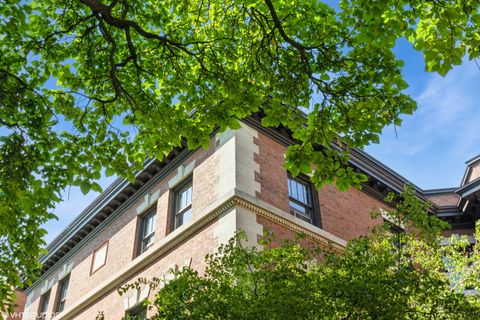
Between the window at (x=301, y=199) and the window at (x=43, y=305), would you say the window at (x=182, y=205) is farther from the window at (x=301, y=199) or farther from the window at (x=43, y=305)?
the window at (x=43, y=305)

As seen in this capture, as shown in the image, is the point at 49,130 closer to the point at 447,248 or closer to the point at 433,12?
the point at 433,12

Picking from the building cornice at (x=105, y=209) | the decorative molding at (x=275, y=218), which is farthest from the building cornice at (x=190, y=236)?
the building cornice at (x=105, y=209)

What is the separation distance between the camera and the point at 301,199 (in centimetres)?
1448

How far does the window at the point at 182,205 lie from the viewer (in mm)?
14258

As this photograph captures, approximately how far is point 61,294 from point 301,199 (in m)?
11.9

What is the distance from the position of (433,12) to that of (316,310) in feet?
14.4

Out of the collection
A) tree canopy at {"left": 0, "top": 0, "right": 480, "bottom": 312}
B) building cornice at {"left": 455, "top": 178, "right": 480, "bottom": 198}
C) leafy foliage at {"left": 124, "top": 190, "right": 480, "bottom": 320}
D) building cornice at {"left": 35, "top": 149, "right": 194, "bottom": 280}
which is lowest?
leafy foliage at {"left": 124, "top": 190, "right": 480, "bottom": 320}

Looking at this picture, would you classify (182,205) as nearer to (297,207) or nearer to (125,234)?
(125,234)

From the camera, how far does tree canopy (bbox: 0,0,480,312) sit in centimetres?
767

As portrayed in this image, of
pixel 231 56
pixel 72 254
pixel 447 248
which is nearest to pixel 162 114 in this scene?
pixel 231 56

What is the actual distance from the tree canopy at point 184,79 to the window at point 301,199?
5.48m

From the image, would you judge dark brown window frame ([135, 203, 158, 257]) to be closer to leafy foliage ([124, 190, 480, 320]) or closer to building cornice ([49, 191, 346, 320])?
building cornice ([49, 191, 346, 320])

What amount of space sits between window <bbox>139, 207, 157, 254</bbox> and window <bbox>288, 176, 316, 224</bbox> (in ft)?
15.1

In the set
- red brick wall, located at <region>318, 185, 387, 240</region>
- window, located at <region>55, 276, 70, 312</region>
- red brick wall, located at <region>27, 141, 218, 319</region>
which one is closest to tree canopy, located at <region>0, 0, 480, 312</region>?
red brick wall, located at <region>27, 141, 218, 319</region>
